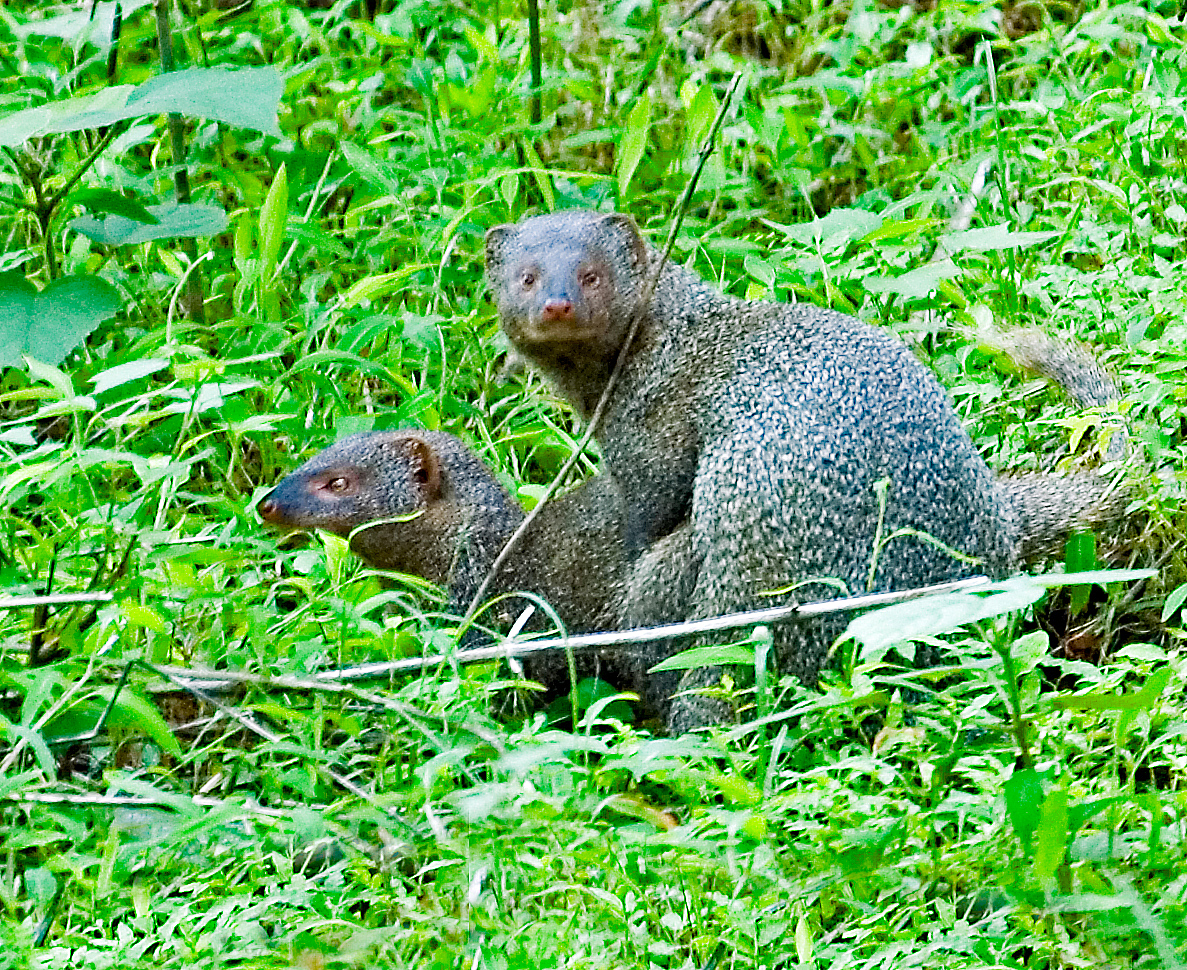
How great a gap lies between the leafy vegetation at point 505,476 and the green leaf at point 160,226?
0.01m

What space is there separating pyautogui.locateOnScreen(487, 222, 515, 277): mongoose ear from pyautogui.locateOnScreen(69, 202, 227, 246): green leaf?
2.01ft

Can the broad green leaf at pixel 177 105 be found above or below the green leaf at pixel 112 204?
above

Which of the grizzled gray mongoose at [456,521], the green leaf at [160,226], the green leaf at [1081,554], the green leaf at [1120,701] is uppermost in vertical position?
the green leaf at [160,226]

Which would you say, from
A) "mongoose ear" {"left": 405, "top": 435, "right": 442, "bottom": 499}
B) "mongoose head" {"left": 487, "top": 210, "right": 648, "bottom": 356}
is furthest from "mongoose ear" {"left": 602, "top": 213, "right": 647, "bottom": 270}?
"mongoose ear" {"left": 405, "top": 435, "right": 442, "bottom": 499}

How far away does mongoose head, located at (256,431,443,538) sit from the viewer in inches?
150

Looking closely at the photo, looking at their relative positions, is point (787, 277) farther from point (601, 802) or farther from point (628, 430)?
point (601, 802)

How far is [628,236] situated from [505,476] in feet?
2.19

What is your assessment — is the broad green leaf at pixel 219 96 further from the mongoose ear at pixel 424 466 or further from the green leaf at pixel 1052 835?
the green leaf at pixel 1052 835

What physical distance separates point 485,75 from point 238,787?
8.69 ft

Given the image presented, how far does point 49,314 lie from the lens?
10.1ft

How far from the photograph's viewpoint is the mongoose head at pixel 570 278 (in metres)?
3.72

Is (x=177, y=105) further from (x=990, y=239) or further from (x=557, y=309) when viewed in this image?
(x=990, y=239)

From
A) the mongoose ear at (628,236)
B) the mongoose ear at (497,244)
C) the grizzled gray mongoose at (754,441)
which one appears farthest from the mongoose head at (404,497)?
the mongoose ear at (628,236)

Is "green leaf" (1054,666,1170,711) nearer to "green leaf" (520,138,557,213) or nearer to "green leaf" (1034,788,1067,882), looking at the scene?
"green leaf" (1034,788,1067,882)
